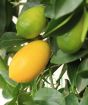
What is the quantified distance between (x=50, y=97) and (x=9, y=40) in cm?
12

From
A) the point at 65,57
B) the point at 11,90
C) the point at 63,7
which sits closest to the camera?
the point at 63,7

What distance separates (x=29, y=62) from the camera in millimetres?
465

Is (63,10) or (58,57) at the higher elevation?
(63,10)

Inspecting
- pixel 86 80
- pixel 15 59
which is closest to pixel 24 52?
pixel 15 59

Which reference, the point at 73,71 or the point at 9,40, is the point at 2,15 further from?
the point at 73,71

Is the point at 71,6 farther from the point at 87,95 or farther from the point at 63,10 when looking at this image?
the point at 87,95

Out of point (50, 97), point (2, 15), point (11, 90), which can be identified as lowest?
point (11, 90)

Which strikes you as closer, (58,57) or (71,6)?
(71,6)

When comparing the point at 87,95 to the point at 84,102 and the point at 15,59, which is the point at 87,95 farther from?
the point at 15,59

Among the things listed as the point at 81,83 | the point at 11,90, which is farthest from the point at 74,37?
the point at 11,90

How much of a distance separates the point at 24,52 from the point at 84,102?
0.12m

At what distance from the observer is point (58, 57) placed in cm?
50

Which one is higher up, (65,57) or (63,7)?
(63,7)

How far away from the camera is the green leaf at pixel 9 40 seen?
1.72ft
